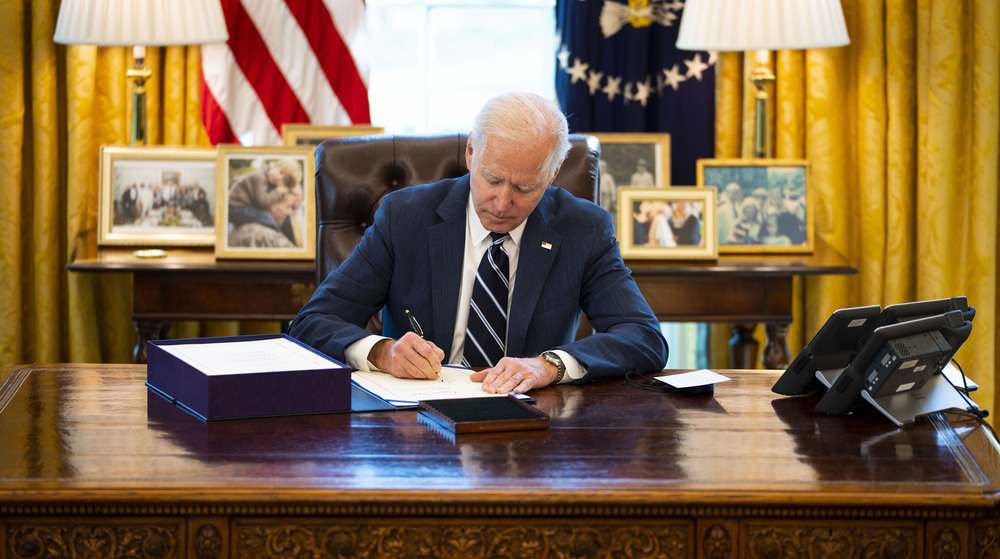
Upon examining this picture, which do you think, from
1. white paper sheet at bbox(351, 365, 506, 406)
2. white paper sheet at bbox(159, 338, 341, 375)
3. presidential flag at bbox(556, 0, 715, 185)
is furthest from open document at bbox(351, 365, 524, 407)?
presidential flag at bbox(556, 0, 715, 185)

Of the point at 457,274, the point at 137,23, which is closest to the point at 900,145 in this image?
the point at 457,274

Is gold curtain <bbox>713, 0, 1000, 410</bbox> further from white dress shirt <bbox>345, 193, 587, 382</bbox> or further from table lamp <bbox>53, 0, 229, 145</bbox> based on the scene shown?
table lamp <bbox>53, 0, 229, 145</bbox>

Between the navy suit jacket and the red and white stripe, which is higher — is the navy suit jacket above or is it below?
below

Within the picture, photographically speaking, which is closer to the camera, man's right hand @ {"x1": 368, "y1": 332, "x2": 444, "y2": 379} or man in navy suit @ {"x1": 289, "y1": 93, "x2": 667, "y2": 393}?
man's right hand @ {"x1": 368, "y1": 332, "x2": 444, "y2": 379}

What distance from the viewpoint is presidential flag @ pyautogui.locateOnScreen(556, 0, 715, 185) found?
3.55 m

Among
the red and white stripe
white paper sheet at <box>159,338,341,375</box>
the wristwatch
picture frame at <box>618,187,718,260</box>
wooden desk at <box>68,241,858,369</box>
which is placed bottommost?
the wristwatch

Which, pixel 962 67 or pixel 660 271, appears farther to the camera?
pixel 962 67

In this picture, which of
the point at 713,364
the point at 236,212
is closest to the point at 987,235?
the point at 713,364

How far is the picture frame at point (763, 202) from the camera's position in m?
3.28

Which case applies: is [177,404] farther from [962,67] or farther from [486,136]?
[962,67]

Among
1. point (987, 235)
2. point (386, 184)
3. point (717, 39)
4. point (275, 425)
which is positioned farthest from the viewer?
point (987, 235)

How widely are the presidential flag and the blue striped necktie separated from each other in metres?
1.48

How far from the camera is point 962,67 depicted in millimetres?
3385

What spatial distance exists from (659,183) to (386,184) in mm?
1209
